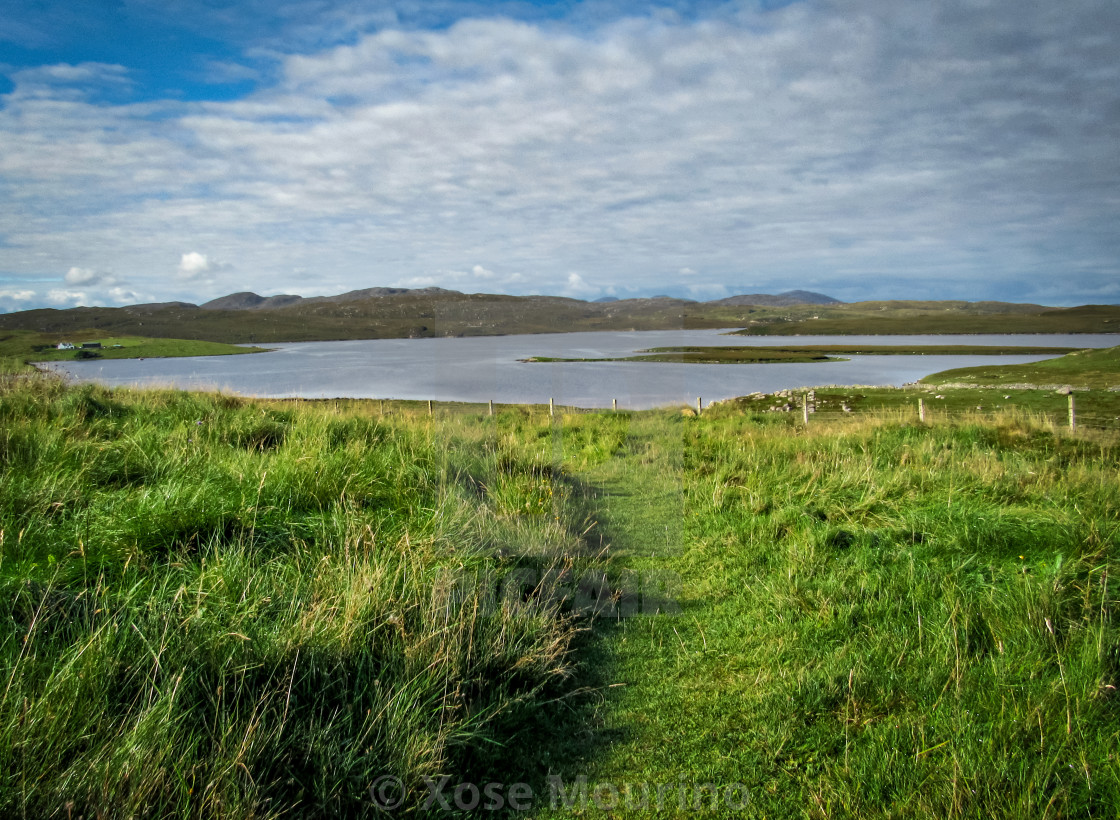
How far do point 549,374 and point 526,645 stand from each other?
9358 mm

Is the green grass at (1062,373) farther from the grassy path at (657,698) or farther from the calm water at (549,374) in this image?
the grassy path at (657,698)

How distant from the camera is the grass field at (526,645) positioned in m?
2.87

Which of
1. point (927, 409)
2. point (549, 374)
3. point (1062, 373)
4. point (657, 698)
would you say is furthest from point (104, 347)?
point (657, 698)

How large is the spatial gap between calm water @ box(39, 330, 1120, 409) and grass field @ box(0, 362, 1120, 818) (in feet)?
4.79

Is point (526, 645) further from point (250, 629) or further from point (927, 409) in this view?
point (927, 409)

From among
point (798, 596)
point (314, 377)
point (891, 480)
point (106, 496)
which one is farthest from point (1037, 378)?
point (314, 377)

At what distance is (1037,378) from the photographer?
49938 mm

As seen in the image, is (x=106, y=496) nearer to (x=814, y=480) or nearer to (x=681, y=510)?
(x=681, y=510)

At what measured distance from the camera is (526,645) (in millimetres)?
4070

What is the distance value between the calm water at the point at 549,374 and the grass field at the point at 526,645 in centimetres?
146

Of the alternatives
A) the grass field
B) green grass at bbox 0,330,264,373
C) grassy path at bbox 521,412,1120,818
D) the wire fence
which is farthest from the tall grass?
green grass at bbox 0,330,264,373

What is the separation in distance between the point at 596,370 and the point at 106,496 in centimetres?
628

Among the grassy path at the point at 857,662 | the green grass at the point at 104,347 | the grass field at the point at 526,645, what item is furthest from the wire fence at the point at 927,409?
the green grass at the point at 104,347

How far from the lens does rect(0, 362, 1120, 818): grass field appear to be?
2871 mm
